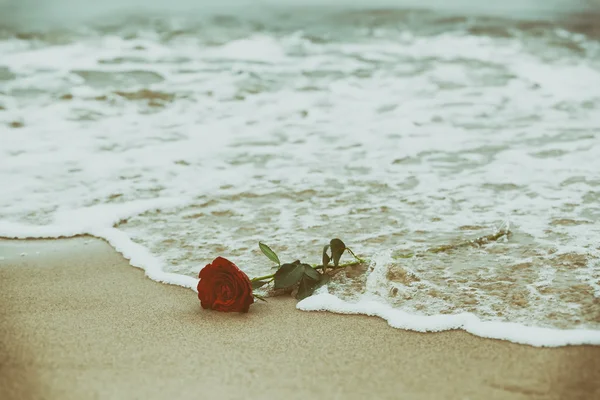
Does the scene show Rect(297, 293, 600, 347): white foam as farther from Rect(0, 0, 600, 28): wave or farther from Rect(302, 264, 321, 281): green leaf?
Rect(0, 0, 600, 28): wave

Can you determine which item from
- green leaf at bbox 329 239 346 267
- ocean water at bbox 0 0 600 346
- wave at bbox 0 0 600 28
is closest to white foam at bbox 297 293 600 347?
ocean water at bbox 0 0 600 346

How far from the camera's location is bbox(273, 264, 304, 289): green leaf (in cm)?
203

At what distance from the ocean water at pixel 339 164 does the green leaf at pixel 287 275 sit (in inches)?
3.2

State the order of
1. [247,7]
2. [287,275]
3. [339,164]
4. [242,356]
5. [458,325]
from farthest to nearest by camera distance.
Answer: [247,7] → [339,164] → [287,275] → [458,325] → [242,356]

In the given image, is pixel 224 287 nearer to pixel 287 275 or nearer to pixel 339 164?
pixel 287 275

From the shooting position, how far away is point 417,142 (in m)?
3.99

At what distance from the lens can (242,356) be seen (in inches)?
65.7

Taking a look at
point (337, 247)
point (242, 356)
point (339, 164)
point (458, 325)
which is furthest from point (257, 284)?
point (339, 164)

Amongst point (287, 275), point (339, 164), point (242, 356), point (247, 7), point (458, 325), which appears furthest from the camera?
point (247, 7)

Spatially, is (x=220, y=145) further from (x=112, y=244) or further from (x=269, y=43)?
(x=269, y=43)

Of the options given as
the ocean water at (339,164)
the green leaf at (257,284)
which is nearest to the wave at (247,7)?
the ocean water at (339,164)

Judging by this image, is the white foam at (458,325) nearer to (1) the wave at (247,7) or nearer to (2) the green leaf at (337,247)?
(2) the green leaf at (337,247)

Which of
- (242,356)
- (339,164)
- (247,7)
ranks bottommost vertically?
(339,164)

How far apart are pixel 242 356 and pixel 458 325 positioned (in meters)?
0.56
